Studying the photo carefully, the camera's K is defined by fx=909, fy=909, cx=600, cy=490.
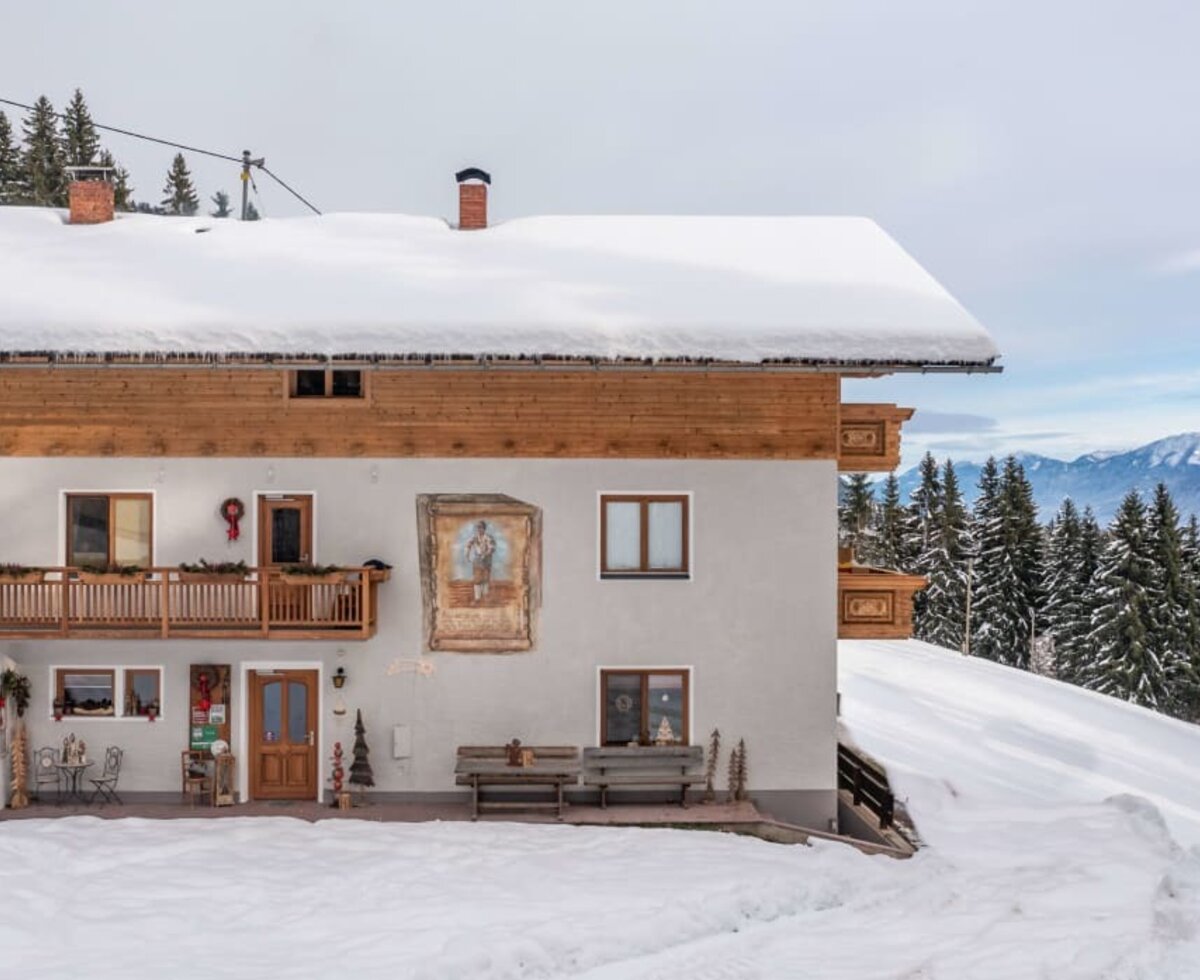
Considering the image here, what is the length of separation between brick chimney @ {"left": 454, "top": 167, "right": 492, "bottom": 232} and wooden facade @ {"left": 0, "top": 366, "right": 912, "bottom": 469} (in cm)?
587

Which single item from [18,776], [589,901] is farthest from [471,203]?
[589,901]

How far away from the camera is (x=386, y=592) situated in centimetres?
1448

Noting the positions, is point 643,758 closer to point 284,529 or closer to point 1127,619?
point 284,529

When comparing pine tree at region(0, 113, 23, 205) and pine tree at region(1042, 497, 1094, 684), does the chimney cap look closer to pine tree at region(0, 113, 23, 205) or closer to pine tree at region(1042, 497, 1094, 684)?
pine tree at region(0, 113, 23, 205)

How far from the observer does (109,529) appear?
47.8 feet

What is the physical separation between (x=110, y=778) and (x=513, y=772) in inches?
255

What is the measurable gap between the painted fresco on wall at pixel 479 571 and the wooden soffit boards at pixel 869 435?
5123 mm

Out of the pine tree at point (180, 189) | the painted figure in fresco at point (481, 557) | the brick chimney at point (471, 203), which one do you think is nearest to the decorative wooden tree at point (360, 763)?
the painted figure in fresco at point (481, 557)

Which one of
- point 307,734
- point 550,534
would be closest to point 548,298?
point 550,534

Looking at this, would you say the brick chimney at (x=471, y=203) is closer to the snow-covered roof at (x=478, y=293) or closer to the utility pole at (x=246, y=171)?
the snow-covered roof at (x=478, y=293)

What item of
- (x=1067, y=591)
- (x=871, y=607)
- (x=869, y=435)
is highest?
(x=869, y=435)

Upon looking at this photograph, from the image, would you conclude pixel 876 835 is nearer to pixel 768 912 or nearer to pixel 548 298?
pixel 768 912

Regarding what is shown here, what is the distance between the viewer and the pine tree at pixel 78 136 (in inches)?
2164

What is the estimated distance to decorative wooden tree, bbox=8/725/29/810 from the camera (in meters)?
14.2
